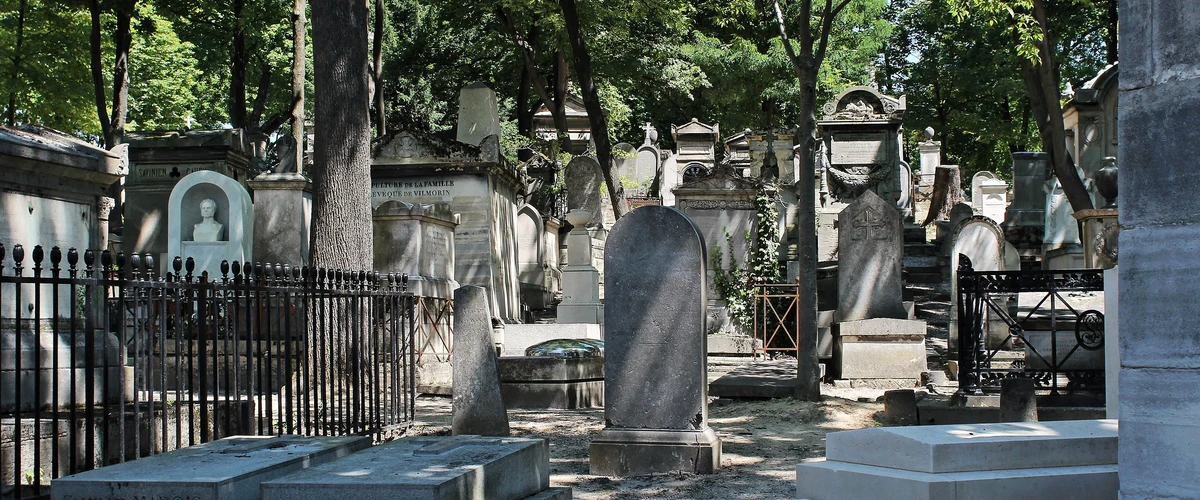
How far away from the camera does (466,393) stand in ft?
24.4

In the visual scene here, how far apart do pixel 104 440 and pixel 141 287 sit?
82 centimetres

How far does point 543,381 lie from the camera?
34.7 feet

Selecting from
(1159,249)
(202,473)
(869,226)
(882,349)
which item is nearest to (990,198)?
(869,226)

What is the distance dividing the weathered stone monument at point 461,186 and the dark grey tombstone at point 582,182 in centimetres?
818

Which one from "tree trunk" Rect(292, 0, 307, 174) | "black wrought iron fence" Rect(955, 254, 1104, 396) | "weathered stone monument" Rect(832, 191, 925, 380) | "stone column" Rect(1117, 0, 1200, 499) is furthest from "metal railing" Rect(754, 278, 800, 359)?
"stone column" Rect(1117, 0, 1200, 499)

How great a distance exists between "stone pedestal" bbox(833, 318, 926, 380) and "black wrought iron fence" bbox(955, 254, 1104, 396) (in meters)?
3.10

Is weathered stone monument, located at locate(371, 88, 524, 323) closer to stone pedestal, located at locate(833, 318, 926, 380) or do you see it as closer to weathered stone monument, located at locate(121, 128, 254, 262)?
weathered stone monument, located at locate(121, 128, 254, 262)

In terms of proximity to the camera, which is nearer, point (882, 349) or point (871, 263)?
point (882, 349)

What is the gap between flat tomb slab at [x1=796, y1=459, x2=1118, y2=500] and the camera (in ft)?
13.7

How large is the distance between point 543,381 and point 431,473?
6.28 m

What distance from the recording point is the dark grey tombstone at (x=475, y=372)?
7.38m

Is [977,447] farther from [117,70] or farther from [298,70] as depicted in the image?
[117,70]

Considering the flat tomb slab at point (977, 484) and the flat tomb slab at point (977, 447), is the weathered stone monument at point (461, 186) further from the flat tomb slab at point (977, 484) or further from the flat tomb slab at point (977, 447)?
the flat tomb slab at point (977, 484)

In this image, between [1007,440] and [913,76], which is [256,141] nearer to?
[1007,440]
